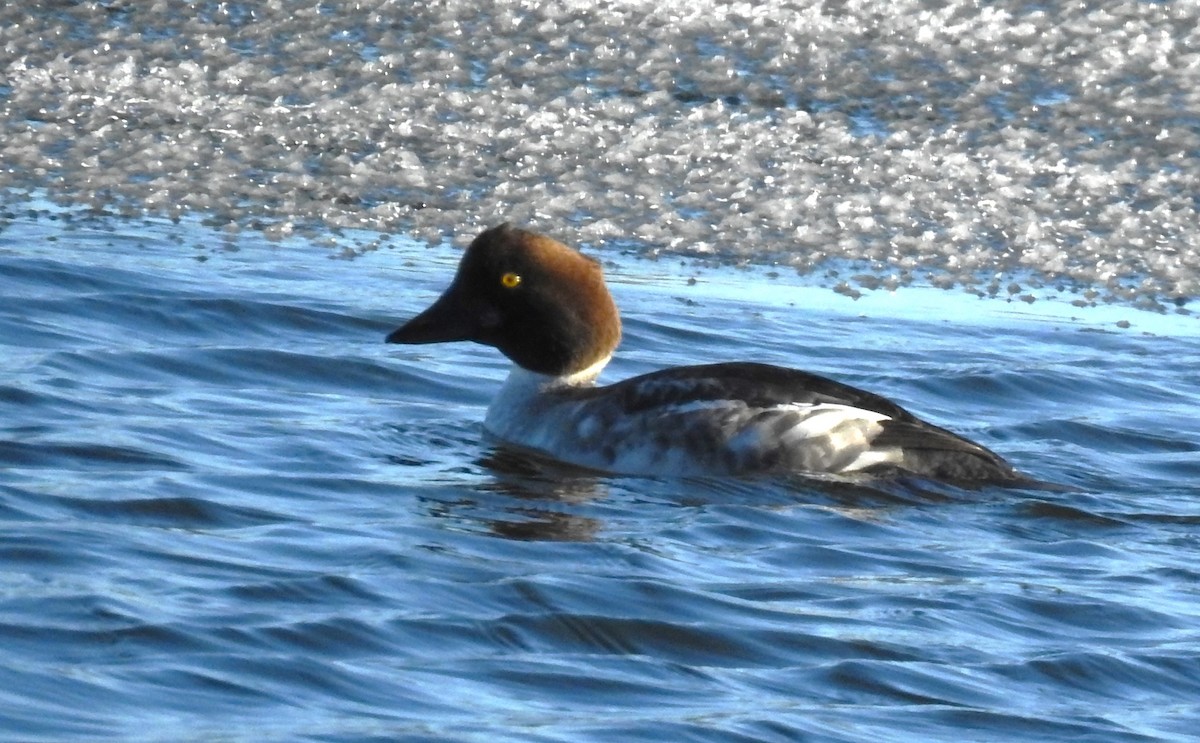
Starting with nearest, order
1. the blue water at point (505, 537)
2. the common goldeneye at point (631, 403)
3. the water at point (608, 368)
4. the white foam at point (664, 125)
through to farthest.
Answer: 1. the blue water at point (505, 537)
2. the water at point (608, 368)
3. the common goldeneye at point (631, 403)
4. the white foam at point (664, 125)

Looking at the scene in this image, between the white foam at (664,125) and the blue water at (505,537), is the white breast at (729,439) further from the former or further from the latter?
the white foam at (664,125)

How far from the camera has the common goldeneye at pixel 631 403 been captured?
725cm

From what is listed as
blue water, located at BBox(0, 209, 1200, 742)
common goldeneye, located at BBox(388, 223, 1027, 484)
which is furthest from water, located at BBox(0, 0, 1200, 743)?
common goldeneye, located at BBox(388, 223, 1027, 484)

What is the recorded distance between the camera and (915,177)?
11.0 meters

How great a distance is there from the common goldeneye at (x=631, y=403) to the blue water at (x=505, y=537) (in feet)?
0.56

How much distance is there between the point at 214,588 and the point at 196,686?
74 cm

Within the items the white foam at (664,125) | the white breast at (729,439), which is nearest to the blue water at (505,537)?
the white breast at (729,439)

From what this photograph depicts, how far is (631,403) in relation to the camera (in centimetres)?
754

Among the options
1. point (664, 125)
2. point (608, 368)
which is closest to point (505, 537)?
point (608, 368)

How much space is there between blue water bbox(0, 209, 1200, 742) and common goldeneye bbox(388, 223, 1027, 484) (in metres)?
0.17

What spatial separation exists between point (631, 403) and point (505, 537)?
1.54 m

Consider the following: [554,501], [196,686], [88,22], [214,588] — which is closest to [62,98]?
[88,22]

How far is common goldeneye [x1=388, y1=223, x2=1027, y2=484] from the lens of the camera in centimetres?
725

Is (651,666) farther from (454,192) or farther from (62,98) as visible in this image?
(62,98)
